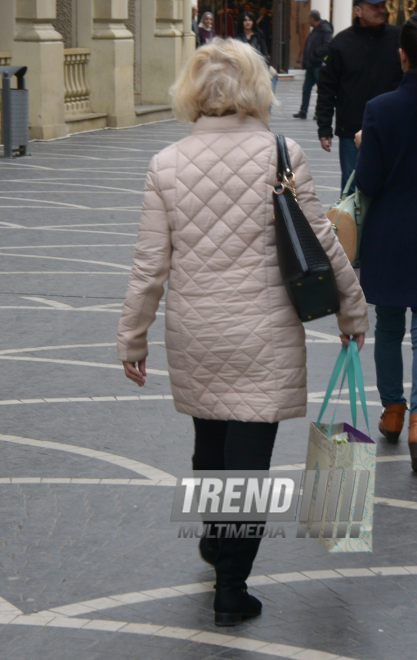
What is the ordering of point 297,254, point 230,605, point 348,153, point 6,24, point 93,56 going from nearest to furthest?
point 297,254 < point 230,605 < point 348,153 < point 6,24 < point 93,56

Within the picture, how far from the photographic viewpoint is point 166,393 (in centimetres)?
601

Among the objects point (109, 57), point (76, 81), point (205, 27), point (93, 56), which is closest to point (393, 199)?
point (76, 81)

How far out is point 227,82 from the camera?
3.36 meters

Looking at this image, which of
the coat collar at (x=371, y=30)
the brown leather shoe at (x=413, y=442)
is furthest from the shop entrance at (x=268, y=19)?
the brown leather shoe at (x=413, y=442)

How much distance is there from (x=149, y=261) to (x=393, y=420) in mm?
2147

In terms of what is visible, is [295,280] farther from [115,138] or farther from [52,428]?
[115,138]

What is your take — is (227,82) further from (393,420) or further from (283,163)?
(393,420)

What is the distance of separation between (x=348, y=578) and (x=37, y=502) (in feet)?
4.29

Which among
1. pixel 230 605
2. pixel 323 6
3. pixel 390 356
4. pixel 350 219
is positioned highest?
pixel 323 6

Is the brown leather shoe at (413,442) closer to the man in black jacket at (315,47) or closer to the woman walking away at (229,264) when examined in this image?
the woman walking away at (229,264)

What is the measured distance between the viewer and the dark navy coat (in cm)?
476

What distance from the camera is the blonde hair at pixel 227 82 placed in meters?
3.35

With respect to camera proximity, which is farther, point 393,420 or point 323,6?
point 323,6

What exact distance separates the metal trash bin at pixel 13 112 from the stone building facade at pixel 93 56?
7.89 ft
